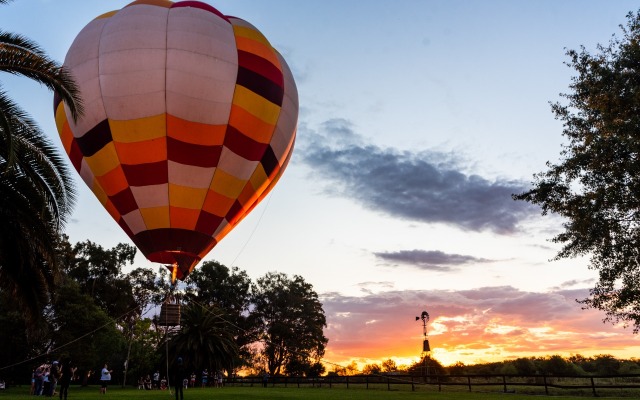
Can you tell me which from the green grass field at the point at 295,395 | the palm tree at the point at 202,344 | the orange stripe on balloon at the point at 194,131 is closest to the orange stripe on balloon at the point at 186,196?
the orange stripe on balloon at the point at 194,131

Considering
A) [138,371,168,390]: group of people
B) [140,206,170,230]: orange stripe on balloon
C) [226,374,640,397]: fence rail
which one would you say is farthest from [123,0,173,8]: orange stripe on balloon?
[138,371,168,390]: group of people

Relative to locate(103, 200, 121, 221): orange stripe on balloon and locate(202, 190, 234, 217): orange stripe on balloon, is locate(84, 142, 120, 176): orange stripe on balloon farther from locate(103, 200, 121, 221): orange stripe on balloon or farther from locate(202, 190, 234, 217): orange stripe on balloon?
locate(202, 190, 234, 217): orange stripe on balloon

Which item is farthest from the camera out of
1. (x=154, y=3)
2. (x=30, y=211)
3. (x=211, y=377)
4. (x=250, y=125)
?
(x=211, y=377)

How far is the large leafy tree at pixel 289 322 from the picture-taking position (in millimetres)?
74137

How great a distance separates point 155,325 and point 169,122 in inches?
2528

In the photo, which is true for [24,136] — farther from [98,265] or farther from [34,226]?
[98,265]

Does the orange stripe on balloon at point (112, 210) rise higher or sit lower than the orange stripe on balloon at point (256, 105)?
lower

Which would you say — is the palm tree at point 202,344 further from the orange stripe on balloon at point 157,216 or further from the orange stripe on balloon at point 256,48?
the orange stripe on balloon at point 256,48

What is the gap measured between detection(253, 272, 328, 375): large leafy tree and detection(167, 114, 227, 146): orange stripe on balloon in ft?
188

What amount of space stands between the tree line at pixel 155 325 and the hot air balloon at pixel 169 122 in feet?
61.1

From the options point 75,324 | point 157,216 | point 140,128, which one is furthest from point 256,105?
point 75,324

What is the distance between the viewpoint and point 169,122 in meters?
17.8

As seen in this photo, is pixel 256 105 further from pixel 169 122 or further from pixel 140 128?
pixel 140 128

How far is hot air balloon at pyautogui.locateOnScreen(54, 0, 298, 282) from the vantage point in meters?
17.8
